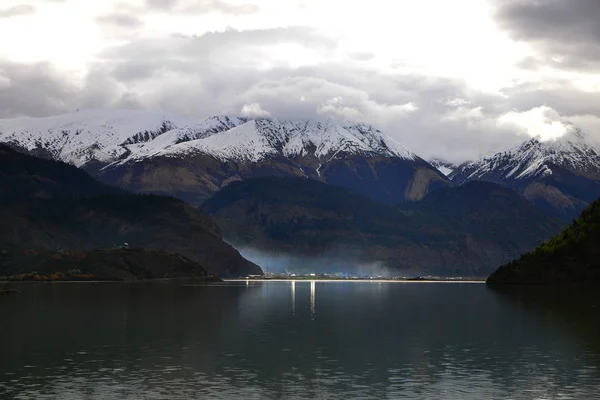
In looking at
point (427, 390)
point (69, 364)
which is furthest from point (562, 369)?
point (69, 364)

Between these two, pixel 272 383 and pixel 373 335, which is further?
pixel 373 335

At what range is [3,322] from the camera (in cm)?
18912

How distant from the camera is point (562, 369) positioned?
11412 cm

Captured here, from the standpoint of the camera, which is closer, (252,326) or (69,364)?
(69,364)

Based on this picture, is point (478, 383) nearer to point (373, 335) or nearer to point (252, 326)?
point (373, 335)

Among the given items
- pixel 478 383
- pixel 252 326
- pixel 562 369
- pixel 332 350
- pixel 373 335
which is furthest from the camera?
pixel 252 326

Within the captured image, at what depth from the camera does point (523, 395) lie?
311 feet

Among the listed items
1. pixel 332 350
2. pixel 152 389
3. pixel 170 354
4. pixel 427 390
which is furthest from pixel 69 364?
pixel 427 390

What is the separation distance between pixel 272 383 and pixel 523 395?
27.4 m

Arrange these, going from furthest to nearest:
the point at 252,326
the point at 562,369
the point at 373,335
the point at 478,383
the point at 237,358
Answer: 1. the point at 252,326
2. the point at 373,335
3. the point at 237,358
4. the point at 562,369
5. the point at 478,383

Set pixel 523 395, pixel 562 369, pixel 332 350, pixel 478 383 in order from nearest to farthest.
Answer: pixel 523 395, pixel 478 383, pixel 562 369, pixel 332 350

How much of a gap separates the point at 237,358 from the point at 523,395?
4446 cm

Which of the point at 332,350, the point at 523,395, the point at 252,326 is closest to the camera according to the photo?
the point at 523,395

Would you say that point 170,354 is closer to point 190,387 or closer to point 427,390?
point 190,387
